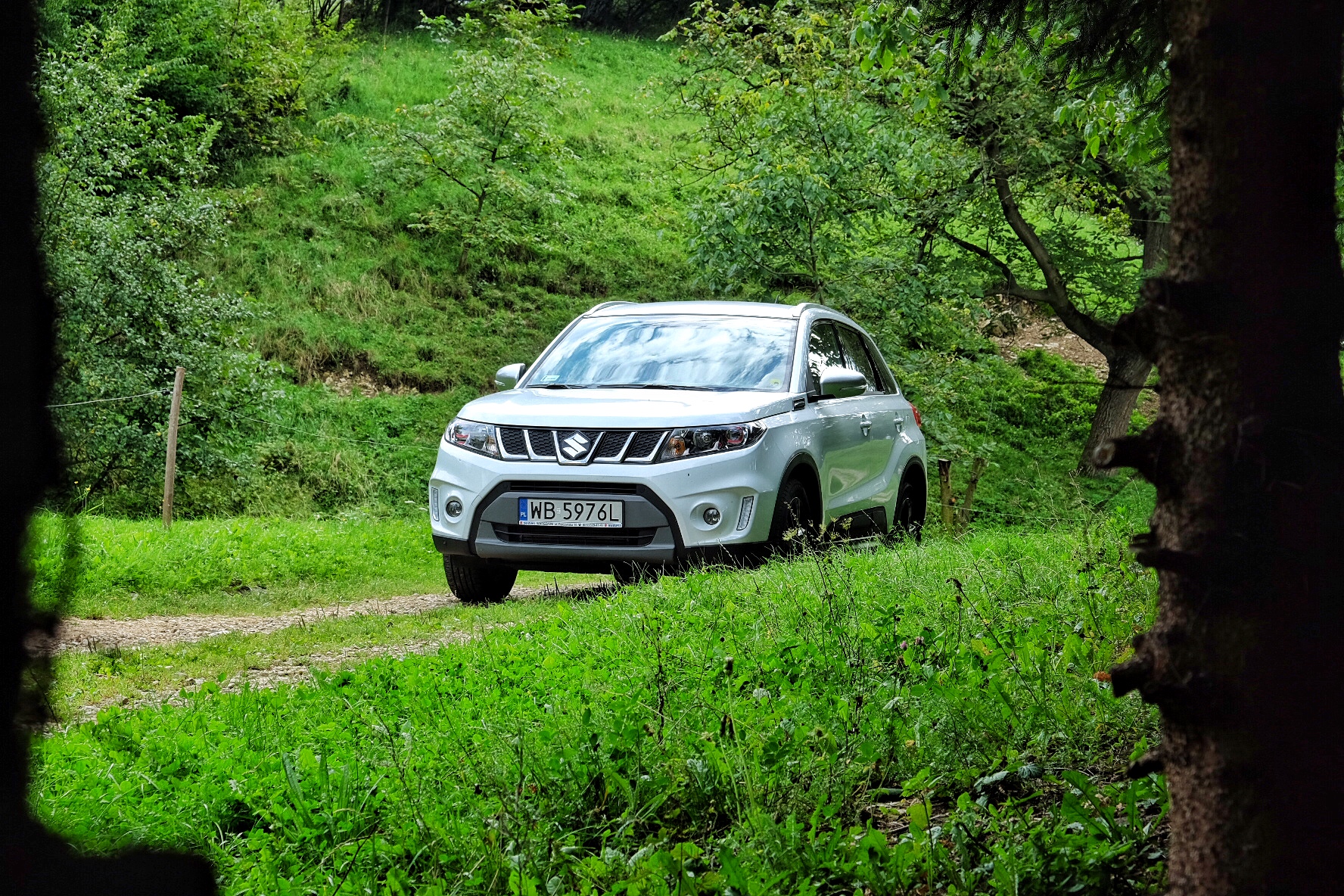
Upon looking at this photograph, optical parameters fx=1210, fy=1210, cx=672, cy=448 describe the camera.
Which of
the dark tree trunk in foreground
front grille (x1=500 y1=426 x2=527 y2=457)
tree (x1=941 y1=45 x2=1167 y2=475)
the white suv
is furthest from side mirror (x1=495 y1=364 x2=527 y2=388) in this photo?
tree (x1=941 y1=45 x2=1167 y2=475)

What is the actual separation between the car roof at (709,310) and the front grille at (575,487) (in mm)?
1952

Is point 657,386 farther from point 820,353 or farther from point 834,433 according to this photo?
point 820,353


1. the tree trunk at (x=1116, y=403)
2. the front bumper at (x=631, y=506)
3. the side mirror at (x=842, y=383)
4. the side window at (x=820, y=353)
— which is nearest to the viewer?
the front bumper at (x=631, y=506)

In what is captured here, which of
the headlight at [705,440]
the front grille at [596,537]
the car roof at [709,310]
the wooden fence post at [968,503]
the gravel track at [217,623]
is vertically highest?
the car roof at [709,310]

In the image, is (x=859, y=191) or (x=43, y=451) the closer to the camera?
(x=43, y=451)

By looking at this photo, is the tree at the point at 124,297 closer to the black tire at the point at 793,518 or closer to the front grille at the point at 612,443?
the front grille at the point at 612,443

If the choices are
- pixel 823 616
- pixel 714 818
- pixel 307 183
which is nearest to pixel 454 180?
pixel 307 183

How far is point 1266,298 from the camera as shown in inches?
68.8

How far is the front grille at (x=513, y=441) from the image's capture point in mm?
7301

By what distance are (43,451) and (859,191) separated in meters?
14.2

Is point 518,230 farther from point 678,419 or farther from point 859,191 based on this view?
point 678,419

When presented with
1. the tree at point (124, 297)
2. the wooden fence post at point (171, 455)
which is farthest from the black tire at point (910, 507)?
the tree at point (124, 297)

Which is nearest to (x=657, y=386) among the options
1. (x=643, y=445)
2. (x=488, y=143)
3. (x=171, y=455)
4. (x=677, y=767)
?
(x=643, y=445)

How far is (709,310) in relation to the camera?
28.5 feet
